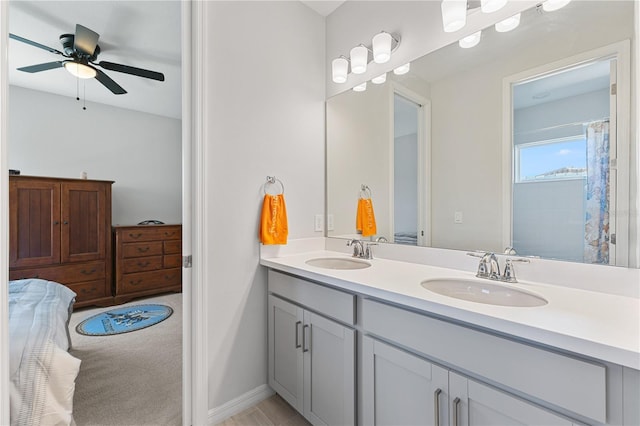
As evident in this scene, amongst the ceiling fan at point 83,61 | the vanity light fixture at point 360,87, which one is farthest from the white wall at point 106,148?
the vanity light fixture at point 360,87

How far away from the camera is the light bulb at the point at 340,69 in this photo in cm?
191

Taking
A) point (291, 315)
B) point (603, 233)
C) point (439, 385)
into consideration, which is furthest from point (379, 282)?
point (603, 233)

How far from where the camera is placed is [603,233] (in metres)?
1.06

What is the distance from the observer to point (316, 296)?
56.2 inches

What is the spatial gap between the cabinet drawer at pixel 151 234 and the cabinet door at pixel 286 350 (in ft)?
9.37

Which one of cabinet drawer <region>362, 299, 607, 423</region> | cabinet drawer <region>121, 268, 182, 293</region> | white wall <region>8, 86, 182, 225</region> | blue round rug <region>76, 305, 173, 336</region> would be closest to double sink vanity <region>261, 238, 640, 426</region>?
cabinet drawer <region>362, 299, 607, 423</region>

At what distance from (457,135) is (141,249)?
154 inches

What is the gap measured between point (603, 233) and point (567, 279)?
0.68 feet

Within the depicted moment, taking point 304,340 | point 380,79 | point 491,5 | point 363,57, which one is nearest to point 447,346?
point 304,340

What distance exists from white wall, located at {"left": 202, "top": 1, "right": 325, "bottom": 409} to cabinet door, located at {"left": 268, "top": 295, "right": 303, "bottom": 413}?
9 cm

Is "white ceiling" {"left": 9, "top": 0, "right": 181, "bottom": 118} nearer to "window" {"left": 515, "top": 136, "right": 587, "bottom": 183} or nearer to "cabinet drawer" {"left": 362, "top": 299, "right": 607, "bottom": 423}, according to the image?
"window" {"left": 515, "top": 136, "right": 587, "bottom": 183}

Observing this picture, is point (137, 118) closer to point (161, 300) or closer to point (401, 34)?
point (161, 300)

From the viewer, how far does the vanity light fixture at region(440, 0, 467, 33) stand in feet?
4.30

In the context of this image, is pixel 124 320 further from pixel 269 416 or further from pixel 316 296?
pixel 316 296
